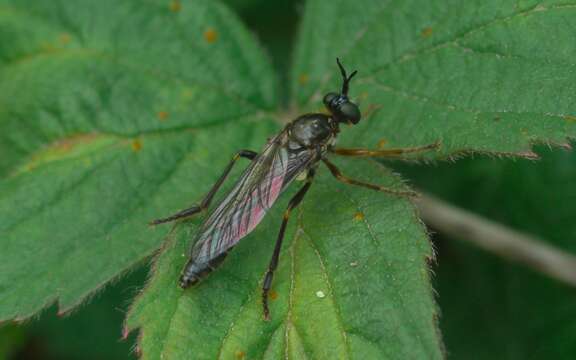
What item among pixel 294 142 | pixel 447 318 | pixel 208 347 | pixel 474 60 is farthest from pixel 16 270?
pixel 447 318

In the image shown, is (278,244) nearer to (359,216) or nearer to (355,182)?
(359,216)

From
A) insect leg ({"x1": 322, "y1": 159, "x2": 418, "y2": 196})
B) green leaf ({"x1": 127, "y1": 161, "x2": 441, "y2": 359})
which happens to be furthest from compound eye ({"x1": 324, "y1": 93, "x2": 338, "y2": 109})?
green leaf ({"x1": 127, "y1": 161, "x2": 441, "y2": 359})

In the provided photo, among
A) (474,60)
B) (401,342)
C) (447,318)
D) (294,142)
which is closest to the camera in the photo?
(401,342)

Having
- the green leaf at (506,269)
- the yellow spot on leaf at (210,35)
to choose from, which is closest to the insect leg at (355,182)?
the yellow spot on leaf at (210,35)

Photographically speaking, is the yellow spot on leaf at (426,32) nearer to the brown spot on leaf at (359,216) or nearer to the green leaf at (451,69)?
the green leaf at (451,69)

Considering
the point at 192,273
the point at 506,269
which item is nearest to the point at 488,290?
the point at 506,269

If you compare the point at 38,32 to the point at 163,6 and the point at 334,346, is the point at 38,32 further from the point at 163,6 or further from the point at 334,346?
the point at 334,346
